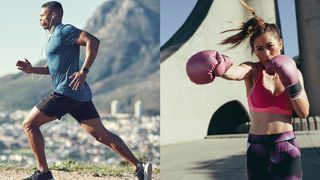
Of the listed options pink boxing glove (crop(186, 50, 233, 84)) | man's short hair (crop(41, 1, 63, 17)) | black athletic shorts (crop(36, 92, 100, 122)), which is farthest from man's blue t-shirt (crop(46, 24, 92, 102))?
pink boxing glove (crop(186, 50, 233, 84))

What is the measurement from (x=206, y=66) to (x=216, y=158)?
376cm

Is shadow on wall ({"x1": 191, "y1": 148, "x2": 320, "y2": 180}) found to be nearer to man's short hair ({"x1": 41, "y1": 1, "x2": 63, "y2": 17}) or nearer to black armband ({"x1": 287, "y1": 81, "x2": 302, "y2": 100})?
black armband ({"x1": 287, "y1": 81, "x2": 302, "y2": 100})

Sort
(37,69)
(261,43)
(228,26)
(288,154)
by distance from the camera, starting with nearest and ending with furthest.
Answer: (288,154) → (261,43) → (37,69) → (228,26)

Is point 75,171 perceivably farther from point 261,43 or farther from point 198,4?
point 198,4

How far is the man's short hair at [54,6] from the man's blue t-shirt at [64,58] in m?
0.19

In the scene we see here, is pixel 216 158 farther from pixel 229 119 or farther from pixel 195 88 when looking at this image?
pixel 229 119

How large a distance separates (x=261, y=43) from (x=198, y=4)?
213 inches

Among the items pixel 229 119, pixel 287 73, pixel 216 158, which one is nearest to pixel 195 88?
pixel 229 119

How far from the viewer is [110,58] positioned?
5.98 m

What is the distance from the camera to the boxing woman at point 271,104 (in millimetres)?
3217

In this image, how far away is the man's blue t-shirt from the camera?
18.2ft

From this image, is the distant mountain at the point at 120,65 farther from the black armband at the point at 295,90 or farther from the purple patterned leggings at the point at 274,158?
the black armband at the point at 295,90

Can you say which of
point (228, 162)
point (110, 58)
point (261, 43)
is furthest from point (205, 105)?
point (261, 43)

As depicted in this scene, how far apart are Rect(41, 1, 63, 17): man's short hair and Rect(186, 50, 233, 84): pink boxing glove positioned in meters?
3.04
